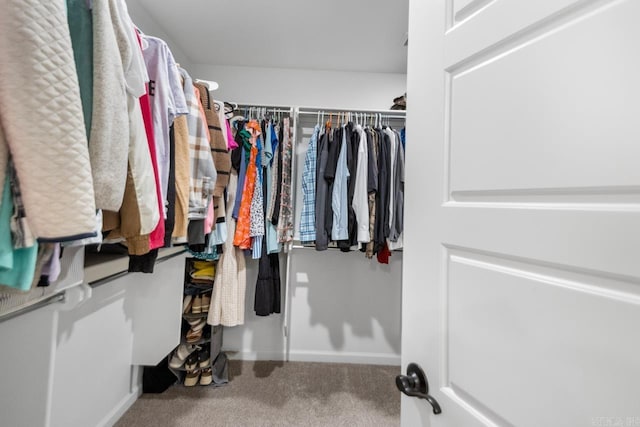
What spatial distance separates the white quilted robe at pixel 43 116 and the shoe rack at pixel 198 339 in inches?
58.8

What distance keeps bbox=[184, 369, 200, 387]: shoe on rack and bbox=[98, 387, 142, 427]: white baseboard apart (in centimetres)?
26

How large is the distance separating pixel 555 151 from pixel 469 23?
0.33 metres

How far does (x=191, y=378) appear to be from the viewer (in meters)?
1.69

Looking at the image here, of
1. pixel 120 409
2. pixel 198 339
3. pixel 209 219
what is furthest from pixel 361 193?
pixel 120 409

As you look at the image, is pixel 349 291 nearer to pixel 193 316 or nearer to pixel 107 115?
pixel 193 316

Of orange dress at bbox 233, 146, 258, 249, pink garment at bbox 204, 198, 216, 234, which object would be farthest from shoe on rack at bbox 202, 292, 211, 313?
pink garment at bbox 204, 198, 216, 234

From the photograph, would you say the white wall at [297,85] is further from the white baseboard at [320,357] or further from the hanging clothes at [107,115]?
the white baseboard at [320,357]

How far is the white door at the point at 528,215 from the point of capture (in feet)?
1.09

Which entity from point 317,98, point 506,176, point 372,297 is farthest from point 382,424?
point 317,98

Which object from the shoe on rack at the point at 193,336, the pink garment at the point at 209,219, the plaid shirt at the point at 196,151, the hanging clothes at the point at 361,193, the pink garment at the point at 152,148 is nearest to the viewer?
the pink garment at the point at 152,148

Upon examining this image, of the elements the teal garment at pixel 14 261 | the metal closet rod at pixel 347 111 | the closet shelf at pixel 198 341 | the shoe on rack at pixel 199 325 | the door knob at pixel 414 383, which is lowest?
the closet shelf at pixel 198 341

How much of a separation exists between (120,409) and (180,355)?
37cm

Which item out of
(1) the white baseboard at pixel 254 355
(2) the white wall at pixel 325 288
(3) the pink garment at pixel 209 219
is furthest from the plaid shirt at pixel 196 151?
(1) the white baseboard at pixel 254 355

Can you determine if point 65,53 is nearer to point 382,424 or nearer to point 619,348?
point 619,348
